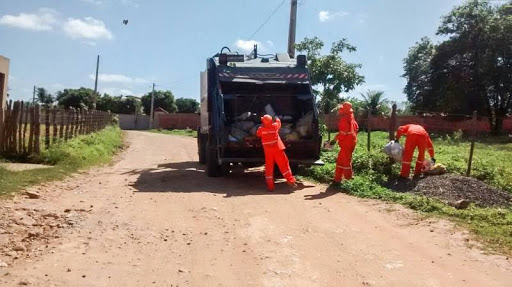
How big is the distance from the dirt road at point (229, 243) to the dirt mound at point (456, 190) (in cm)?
120

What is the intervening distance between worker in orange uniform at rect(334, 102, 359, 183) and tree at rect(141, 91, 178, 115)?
198 feet

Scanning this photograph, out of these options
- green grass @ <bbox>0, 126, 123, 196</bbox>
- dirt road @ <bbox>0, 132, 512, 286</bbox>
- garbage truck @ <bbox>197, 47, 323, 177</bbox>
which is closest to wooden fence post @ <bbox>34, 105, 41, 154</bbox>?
green grass @ <bbox>0, 126, 123, 196</bbox>

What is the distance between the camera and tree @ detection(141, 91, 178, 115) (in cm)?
6862

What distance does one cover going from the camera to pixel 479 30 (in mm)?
33406

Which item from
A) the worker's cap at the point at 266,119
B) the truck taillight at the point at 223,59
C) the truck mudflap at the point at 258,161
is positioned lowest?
the truck mudflap at the point at 258,161

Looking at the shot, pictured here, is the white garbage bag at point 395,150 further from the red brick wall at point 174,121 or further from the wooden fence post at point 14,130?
the red brick wall at point 174,121

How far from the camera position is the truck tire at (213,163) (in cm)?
1085

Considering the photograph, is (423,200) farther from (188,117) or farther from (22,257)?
(188,117)

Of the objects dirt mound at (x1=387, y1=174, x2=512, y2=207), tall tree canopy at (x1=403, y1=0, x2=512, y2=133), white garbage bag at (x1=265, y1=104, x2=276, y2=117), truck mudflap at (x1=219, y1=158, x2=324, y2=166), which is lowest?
dirt mound at (x1=387, y1=174, x2=512, y2=207)

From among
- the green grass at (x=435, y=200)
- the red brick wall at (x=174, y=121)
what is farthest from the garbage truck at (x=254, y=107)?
the red brick wall at (x=174, y=121)

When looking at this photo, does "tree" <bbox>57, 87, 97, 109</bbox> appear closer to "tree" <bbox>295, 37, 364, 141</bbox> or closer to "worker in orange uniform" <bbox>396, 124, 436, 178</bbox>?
"tree" <bbox>295, 37, 364, 141</bbox>

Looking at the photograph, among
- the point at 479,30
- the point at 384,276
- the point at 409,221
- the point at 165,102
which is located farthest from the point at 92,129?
the point at 165,102

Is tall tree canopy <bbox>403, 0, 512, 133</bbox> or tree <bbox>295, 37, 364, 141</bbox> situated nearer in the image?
tree <bbox>295, 37, 364, 141</bbox>

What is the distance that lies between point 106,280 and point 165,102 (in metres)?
66.4
